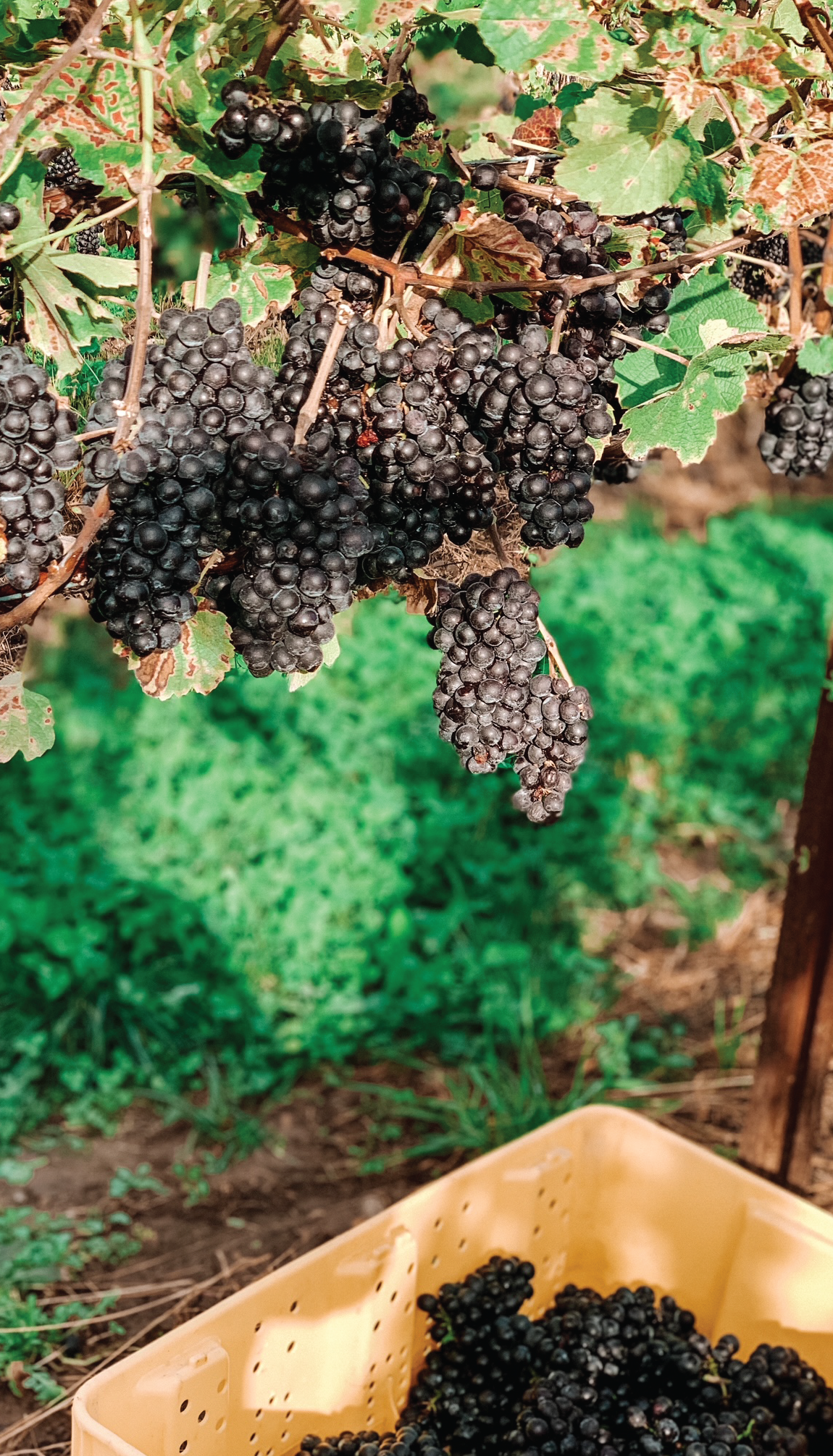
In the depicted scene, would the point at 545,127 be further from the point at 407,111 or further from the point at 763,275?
the point at 763,275

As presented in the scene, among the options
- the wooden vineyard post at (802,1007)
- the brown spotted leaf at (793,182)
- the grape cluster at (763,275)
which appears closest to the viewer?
the brown spotted leaf at (793,182)

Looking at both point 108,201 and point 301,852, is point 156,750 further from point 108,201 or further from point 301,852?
point 108,201

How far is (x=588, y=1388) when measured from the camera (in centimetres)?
180

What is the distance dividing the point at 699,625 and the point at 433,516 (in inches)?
138

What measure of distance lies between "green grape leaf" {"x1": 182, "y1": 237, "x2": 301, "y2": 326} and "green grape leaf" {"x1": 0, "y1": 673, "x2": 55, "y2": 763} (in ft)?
1.30

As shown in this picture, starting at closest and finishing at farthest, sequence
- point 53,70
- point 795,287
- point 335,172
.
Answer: point 53,70, point 335,172, point 795,287

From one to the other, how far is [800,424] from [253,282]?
2.49 feet

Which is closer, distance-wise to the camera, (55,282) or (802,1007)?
(55,282)

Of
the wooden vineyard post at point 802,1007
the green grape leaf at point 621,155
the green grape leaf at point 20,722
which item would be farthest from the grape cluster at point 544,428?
the wooden vineyard post at point 802,1007

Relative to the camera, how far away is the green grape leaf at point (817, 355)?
1.34 m

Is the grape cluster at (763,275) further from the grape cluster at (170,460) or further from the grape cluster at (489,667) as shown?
the grape cluster at (170,460)

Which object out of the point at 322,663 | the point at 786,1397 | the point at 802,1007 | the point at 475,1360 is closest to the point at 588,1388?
the point at 475,1360

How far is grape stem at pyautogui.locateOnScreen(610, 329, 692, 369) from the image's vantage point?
3.90 feet

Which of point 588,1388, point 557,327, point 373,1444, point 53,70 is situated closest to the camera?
point 53,70
